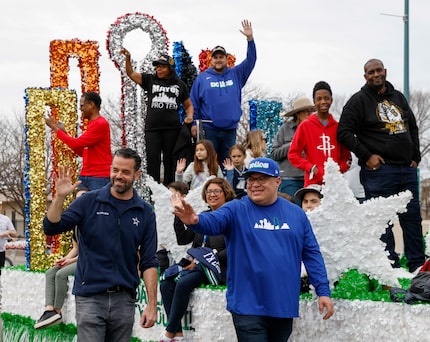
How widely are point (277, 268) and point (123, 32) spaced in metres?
6.25

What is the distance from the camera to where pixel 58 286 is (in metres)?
9.07

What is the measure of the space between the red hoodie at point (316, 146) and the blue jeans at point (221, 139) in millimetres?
2103

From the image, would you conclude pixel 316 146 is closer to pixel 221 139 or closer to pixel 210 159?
pixel 210 159

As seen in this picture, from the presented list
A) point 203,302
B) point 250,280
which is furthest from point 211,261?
point 250,280

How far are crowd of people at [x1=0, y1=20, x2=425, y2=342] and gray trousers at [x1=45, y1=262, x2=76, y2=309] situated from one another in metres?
0.02

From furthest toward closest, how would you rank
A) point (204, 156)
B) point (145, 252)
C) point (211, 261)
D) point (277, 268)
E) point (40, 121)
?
point (40, 121) < point (204, 156) < point (211, 261) < point (145, 252) < point (277, 268)

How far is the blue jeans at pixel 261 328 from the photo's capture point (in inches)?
Result: 213

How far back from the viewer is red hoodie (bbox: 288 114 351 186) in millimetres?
8047

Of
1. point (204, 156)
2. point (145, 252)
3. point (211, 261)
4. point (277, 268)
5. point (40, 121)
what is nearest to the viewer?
point (277, 268)

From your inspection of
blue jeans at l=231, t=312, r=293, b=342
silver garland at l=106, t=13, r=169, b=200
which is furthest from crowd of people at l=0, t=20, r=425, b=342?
silver garland at l=106, t=13, r=169, b=200

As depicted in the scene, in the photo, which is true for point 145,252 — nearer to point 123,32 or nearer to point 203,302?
point 203,302

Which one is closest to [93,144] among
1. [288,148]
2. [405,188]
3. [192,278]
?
[288,148]

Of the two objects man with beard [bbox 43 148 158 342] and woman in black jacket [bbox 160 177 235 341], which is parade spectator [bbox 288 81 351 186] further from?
man with beard [bbox 43 148 158 342]

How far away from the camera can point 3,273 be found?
1092 cm
